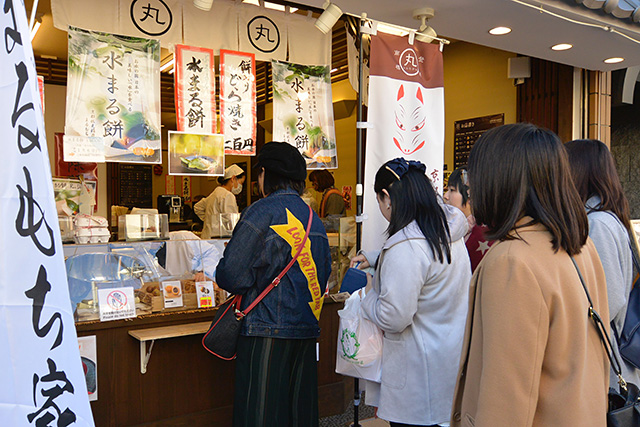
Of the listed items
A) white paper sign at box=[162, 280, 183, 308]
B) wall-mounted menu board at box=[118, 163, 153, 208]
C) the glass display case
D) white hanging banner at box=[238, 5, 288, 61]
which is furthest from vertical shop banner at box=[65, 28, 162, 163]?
wall-mounted menu board at box=[118, 163, 153, 208]

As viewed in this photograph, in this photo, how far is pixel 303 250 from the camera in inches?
113

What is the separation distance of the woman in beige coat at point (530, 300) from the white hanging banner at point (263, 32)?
11.3ft

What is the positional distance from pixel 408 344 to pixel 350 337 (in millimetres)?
357

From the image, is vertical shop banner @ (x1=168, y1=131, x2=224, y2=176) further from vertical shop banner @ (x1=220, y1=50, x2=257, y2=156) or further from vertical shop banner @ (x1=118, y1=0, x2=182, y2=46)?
vertical shop banner @ (x1=118, y1=0, x2=182, y2=46)

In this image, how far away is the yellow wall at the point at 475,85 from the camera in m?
7.01

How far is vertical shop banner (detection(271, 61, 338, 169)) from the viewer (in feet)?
15.0

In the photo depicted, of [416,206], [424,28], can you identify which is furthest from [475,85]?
[416,206]

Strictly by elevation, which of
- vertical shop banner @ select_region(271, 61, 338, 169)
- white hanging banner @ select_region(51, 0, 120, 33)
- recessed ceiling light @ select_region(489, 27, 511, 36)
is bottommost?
vertical shop banner @ select_region(271, 61, 338, 169)

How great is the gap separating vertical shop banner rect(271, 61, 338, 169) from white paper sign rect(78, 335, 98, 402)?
215cm

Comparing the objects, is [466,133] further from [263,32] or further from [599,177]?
[599,177]

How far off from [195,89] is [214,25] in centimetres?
60

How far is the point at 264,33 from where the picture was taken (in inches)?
181

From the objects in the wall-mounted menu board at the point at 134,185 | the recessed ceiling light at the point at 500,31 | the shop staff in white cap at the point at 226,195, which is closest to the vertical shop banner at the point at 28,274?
the recessed ceiling light at the point at 500,31

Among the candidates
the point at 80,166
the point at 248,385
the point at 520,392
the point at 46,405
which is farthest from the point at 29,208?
the point at 80,166
